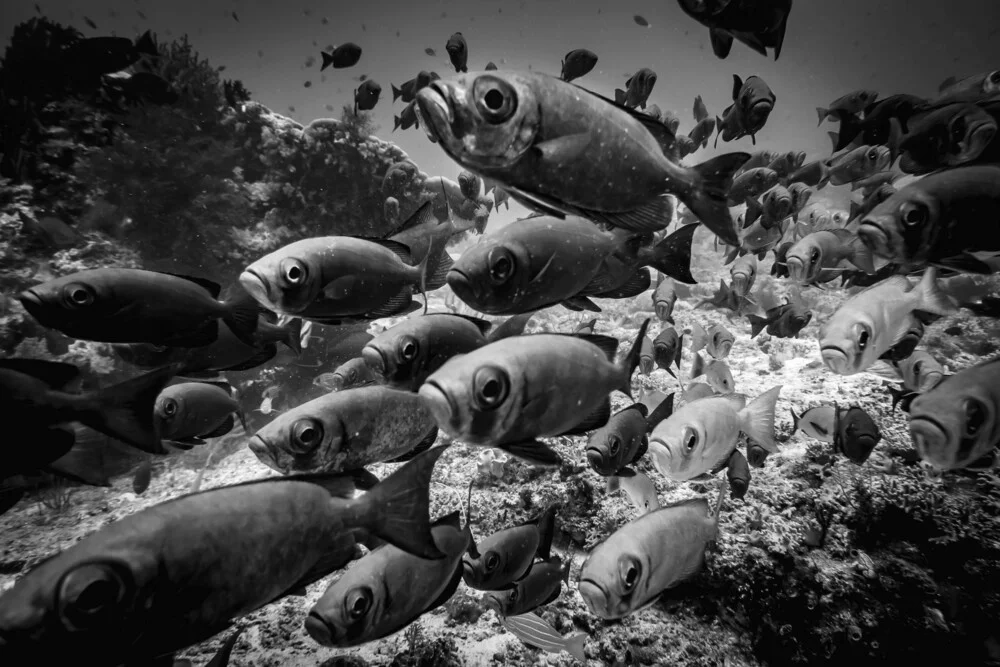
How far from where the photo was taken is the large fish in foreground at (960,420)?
1.92 m

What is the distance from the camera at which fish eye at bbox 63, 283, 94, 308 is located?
1961 millimetres

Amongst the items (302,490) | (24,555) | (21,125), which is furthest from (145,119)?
(302,490)

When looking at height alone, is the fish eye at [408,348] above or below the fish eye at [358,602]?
above

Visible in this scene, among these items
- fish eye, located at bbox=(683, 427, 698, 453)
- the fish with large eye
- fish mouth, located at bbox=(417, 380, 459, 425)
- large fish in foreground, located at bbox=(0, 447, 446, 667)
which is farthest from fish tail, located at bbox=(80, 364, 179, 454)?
fish eye, located at bbox=(683, 427, 698, 453)

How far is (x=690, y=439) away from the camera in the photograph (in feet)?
8.71

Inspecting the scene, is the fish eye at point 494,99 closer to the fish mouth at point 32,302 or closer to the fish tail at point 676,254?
the fish tail at point 676,254

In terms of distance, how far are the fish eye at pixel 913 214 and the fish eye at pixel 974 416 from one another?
3.05ft

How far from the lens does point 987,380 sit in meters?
1.96

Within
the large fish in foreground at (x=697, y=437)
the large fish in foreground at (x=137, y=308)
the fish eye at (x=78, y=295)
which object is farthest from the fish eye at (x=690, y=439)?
the fish eye at (x=78, y=295)

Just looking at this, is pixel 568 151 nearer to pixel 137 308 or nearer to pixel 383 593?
pixel 383 593

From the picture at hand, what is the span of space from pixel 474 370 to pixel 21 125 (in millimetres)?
12404

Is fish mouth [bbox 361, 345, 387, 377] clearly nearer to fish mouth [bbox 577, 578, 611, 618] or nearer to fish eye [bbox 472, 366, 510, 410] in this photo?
fish eye [bbox 472, 366, 510, 410]

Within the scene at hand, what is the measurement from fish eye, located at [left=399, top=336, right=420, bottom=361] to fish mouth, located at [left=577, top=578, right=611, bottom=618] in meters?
1.44

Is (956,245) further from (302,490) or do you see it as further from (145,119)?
(145,119)
